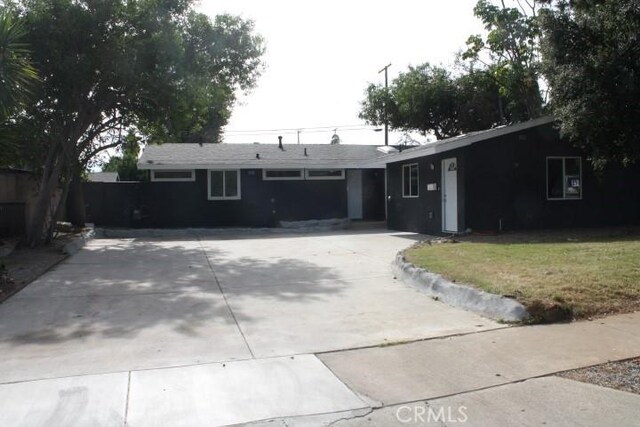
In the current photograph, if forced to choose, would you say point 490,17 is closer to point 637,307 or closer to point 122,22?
point 122,22

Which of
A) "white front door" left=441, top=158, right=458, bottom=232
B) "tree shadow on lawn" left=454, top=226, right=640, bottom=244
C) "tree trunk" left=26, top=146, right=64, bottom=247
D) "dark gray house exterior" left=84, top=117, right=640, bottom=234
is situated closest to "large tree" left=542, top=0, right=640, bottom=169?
"tree shadow on lawn" left=454, top=226, right=640, bottom=244

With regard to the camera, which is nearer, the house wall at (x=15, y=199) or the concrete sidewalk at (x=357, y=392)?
the concrete sidewalk at (x=357, y=392)

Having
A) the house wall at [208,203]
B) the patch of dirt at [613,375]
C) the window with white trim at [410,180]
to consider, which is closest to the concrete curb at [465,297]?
the patch of dirt at [613,375]

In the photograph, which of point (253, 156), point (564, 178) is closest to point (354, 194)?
point (253, 156)

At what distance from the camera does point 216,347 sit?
5852 millimetres

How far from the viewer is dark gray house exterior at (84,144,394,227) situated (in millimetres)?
21797

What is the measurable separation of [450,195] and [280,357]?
1189 centimetres

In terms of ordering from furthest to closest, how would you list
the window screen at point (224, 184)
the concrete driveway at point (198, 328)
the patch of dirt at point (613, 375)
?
1. the window screen at point (224, 184)
2. the patch of dirt at point (613, 375)
3. the concrete driveway at point (198, 328)

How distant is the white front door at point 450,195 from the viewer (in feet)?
52.9

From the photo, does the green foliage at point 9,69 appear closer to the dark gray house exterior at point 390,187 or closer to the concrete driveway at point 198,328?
the concrete driveway at point 198,328

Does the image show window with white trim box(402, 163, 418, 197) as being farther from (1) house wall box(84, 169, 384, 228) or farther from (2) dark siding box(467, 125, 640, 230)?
(1) house wall box(84, 169, 384, 228)

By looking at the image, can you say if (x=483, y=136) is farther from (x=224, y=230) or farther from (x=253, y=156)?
(x=253, y=156)

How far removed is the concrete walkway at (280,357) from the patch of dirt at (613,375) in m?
0.14
